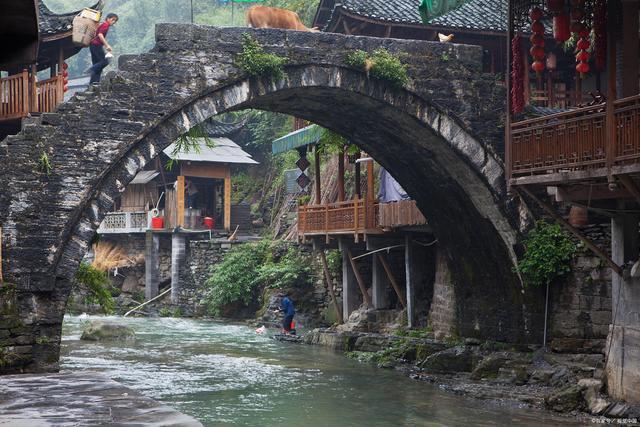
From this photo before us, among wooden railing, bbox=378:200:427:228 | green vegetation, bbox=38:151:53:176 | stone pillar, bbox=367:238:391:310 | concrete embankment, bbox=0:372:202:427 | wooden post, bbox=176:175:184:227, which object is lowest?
concrete embankment, bbox=0:372:202:427

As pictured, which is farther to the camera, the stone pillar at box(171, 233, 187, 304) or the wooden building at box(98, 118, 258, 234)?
the wooden building at box(98, 118, 258, 234)

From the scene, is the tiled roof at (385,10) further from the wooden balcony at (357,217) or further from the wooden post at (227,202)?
the wooden post at (227,202)

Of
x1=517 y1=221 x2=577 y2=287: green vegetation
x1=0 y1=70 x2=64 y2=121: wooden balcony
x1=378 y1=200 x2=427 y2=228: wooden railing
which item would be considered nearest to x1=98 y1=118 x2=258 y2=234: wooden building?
x1=378 y1=200 x2=427 y2=228: wooden railing

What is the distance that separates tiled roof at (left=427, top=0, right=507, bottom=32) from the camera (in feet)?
64.0

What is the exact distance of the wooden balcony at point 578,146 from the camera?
1031cm

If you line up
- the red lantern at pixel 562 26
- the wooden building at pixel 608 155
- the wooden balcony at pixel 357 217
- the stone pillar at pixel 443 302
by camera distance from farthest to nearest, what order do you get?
the wooden balcony at pixel 357 217 → the stone pillar at pixel 443 302 → the red lantern at pixel 562 26 → the wooden building at pixel 608 155

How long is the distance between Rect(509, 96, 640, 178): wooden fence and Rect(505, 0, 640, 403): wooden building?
0.5 inches

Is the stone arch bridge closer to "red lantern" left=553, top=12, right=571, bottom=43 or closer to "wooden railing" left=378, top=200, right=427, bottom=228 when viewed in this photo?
"wooden railing" left=378, top=200, right=427, bottom=228

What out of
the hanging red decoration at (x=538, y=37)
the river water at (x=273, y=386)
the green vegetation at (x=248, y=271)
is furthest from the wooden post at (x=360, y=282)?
the hanging red decoration at (x=538, y=37)

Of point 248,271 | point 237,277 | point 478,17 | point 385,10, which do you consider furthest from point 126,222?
point 478,17

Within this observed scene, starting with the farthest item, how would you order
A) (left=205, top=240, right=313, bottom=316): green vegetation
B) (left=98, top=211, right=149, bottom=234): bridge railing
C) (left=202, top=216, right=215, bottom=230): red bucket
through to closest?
(left=98, top=211, right=149, bottom=234): bridge railing → (left=202, top=216, right=215, bottom=230): red bucket → (left=205, top=240, right=313, bottom=316): green vegetation

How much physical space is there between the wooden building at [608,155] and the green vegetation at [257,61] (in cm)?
372

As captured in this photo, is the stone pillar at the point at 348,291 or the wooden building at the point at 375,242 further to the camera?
the stone pillar at the point at 348,291

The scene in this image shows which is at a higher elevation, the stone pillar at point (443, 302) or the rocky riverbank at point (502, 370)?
the stone pillar at point (443, 302)
